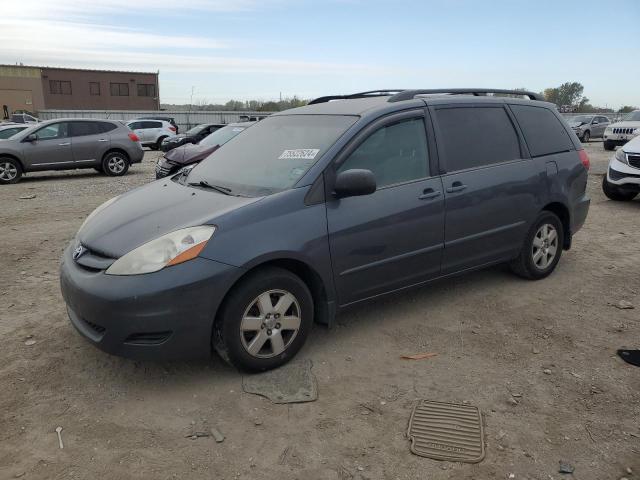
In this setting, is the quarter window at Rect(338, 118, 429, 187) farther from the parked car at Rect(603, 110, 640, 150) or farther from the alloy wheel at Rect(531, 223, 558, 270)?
the parked car at Rect(603, 110, 640, 150)

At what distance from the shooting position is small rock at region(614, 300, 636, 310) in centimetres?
458

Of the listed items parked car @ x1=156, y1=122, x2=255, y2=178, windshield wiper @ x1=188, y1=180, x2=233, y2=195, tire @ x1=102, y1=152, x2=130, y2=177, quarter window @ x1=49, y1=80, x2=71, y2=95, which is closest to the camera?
windshield wiper @ x1=188, y1=180, x2=233, y2=195

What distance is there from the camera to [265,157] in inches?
161

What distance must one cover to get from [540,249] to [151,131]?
22.8 meters

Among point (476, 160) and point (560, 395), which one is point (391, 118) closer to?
point (476, 160)

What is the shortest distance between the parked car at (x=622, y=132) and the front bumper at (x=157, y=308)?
2083 centimetres

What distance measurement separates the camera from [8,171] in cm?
1283

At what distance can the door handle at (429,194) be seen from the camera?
4043 mm

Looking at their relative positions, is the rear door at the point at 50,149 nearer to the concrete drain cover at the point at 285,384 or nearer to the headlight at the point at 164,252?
the headlight at the point at 164,252

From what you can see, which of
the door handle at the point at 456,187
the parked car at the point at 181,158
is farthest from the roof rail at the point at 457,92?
the parked car at the point at 181,158

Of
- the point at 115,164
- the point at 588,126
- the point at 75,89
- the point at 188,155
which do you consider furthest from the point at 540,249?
the point at 75,89

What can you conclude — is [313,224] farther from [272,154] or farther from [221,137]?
[221,137]

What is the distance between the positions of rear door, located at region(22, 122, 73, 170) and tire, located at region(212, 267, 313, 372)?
1196cm

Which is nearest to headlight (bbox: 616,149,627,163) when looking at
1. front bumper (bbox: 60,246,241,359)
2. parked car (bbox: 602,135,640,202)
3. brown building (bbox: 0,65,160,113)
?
parked car (bbox: 602,135,640,202)
